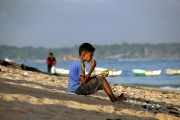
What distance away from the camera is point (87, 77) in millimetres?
8320

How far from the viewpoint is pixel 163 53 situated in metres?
191

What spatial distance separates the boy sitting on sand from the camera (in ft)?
27.2

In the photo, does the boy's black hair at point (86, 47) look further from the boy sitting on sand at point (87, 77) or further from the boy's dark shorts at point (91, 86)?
the boy's dark shorts at point (91, 86)

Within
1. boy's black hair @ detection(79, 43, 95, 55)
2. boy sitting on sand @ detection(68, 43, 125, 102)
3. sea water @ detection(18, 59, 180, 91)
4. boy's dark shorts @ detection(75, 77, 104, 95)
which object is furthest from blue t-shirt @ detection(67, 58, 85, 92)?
sea water @ detection(18, 59, 180, 91)

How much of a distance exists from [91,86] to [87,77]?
0.25 m

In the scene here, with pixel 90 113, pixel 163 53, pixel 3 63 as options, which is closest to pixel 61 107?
pixel 90 113

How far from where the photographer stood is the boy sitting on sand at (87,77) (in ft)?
27.2

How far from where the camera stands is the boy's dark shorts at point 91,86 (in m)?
8.31

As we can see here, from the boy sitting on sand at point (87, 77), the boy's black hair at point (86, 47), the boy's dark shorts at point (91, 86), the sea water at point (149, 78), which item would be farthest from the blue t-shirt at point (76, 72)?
→ the sea water at point (149, 78)

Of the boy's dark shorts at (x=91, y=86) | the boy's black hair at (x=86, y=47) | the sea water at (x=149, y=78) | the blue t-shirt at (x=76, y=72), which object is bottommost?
the boy's dark shorts at (x=91, y=86)

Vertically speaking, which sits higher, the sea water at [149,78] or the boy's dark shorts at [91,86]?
the sea water at [149,78]

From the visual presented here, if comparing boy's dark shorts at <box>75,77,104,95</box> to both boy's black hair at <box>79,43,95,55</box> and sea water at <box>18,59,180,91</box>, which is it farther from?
sea water at <box>18,59,180,91</box>

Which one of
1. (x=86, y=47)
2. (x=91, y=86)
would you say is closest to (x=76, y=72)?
(x=91, y=86)

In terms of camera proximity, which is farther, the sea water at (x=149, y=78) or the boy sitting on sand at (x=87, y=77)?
the sea water at (x=149, y=78)
